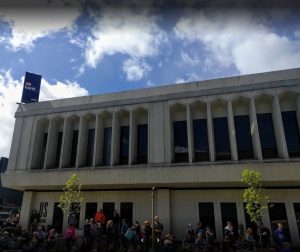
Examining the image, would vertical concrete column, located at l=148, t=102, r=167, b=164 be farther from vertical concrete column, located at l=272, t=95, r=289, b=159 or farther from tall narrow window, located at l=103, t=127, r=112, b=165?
vertical concrete column, located at l=272, t=95, r=289, b=159

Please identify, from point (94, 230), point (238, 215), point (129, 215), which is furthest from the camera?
point (129, 215)

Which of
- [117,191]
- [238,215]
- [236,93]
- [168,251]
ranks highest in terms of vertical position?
[236,93]

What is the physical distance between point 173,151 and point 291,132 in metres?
8.03

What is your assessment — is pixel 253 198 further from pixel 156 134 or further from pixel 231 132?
pixel 156 134

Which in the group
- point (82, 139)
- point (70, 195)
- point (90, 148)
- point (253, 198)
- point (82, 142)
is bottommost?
point (253, 198)

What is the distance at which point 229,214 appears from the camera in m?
18.7

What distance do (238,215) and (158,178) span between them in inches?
228

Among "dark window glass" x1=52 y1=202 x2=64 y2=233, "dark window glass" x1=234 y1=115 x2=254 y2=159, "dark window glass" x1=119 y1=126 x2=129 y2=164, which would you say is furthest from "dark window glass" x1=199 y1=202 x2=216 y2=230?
"dark window glass" x1=52 y1=202 x2=64 y2=233

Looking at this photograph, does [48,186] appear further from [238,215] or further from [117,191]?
[238,215]

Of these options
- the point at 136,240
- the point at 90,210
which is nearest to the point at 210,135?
the point at 136,240

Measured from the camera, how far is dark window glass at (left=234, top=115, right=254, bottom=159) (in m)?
19.0

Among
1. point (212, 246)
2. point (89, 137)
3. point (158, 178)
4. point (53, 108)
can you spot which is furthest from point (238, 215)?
point (53, 108)

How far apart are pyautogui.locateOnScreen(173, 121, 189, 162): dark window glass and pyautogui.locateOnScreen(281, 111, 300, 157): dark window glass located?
6756mm

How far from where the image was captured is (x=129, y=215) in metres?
20.8
